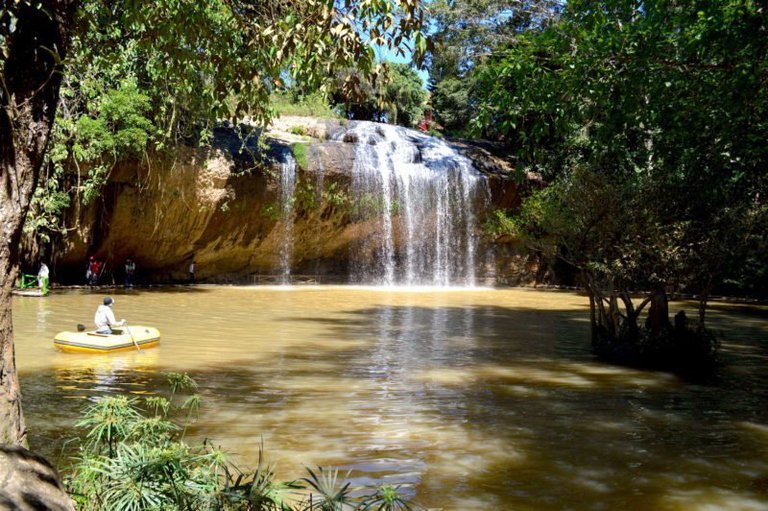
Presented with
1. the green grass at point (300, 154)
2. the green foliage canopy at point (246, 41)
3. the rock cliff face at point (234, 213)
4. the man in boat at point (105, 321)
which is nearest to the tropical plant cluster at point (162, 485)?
the green foliage canopy at point (246, 41)

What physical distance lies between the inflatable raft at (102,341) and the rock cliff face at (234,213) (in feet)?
44.9

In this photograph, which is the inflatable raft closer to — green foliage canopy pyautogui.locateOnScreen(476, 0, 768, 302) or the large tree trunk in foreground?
green foliage canopy pyautogui.locateOnScreen(476, 0, 768, 302)

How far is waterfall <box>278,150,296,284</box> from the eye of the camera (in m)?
28.3

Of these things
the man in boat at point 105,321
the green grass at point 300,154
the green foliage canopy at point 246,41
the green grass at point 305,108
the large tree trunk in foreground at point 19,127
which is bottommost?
the man in boat at point 105,321

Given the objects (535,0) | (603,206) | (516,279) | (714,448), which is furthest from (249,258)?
(714,448)

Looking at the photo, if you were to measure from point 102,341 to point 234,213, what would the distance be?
16979mm

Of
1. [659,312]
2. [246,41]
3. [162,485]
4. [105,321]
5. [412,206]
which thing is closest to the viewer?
[162,485]

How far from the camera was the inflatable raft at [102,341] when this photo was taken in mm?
11664

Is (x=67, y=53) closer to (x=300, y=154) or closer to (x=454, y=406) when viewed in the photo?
(x=454, y=406)

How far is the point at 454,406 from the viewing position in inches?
342

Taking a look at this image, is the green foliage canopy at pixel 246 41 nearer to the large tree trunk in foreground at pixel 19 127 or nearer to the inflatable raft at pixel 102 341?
the large tree trunk in foreground at pixel 19 127

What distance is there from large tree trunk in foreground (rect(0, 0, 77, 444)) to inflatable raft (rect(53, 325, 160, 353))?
8.15 m

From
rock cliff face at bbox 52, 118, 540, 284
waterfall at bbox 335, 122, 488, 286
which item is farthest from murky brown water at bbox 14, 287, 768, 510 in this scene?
waterfall at bbox 335, 122, 488, 286

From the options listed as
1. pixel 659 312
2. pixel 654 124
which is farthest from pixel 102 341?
pixel 654 124
